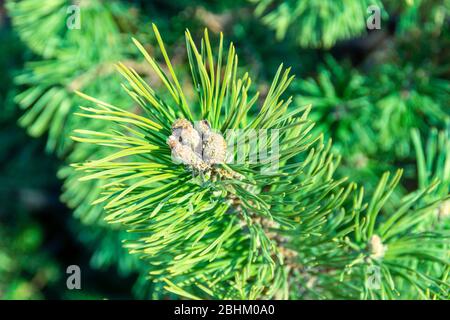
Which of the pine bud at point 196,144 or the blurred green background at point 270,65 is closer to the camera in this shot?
the pine bud at point 196,144

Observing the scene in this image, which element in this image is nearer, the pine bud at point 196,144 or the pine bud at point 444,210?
the pine bud at point 196,144

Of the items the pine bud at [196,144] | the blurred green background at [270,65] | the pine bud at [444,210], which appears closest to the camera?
the pine bud at [196,144]

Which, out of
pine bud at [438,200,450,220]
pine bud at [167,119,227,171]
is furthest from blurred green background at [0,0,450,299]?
pine bud at [167,119,227,171]

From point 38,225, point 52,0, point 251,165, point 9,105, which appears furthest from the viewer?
point 38,225

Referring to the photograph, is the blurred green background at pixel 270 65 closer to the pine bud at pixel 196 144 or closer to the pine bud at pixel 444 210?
the pine bud at pixel 444 210

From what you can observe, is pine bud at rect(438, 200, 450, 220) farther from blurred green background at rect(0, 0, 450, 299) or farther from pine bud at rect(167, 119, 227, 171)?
pine bud at rect(167, 119, 227, 171)

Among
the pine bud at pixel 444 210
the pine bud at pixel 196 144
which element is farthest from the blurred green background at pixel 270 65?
the pine bud at pixel 196 144

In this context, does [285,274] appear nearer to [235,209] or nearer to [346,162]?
[235,209]

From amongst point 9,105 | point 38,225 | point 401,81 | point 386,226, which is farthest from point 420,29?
point 38,225

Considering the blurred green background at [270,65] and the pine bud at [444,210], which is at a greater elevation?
the blurred green background at [270,65]

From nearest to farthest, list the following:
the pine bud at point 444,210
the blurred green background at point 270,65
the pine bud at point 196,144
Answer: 1. the pine bud at point 196,144
2. the pine bud at point 444,210
3. the blurred green background at point 270,65

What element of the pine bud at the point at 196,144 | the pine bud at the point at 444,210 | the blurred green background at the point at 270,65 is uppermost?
the blurred green background at the point at 270,65
